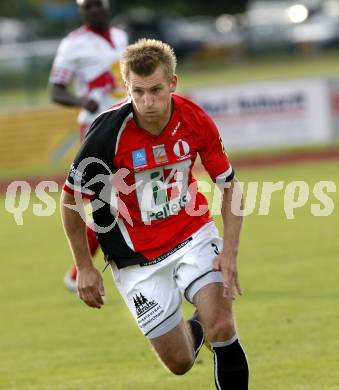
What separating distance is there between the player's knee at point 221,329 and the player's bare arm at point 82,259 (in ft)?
2.01

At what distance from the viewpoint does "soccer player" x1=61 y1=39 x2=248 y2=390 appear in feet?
19.9

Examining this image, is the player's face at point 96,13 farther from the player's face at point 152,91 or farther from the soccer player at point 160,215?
the player's face at point 152,91

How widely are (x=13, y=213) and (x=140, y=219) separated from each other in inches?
440

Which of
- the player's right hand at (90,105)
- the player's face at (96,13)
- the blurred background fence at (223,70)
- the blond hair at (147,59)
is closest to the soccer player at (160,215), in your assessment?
the blond hair at (147,59)

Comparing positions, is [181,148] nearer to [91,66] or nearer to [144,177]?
[144,177]

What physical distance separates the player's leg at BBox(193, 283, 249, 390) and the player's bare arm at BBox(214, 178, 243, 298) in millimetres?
85

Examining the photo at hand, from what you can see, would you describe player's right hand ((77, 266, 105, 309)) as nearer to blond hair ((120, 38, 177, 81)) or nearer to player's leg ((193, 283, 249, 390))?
player's leg ((193, 283, 249, 390))

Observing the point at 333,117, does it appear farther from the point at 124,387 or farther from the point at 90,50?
the point at 124,387

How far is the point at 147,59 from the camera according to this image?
5.96 m

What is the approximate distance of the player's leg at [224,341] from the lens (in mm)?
6059

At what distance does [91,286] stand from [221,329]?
0.72m

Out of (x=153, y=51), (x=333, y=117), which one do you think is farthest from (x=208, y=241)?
(x=333, y=117)

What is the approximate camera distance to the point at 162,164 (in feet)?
20.9

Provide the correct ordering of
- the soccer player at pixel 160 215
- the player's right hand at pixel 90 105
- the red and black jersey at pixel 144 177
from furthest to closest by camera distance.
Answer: the player's right hand at pixel 90 105 → the red and black jersey at pixel 144 177 → the soccer player at pixel 160 215
